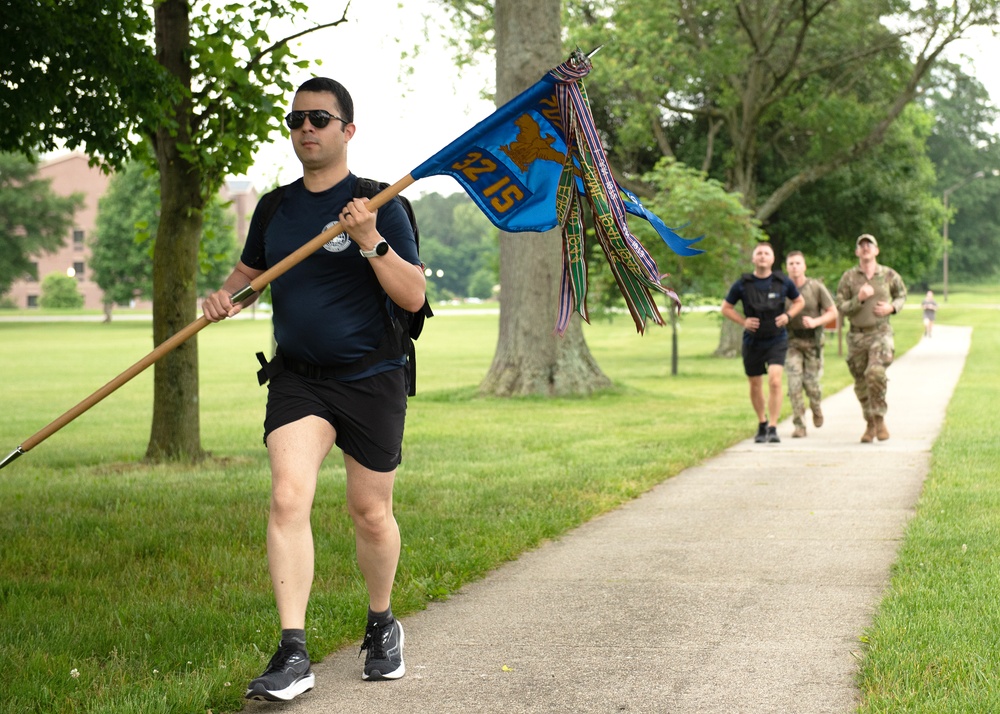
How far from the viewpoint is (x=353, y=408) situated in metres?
4.68

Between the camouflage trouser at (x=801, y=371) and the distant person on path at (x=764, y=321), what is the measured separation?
0.61 m

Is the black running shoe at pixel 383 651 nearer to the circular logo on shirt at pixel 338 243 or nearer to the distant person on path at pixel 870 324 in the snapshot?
the circular logo on shirt at pixel 338 243

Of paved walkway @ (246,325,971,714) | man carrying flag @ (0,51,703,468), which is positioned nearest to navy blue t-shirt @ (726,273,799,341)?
paved walkway @ (246,325,971,714)

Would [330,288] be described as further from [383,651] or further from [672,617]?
[672,617]

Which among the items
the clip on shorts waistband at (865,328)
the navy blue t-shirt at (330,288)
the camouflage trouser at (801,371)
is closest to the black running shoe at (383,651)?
the navy blue t-shirt at (330,288)

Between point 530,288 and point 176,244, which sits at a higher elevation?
point 176,244

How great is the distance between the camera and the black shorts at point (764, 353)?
43.2 feet

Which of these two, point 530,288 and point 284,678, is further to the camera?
point 530,288

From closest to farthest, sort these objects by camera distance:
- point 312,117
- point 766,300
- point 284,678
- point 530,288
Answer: point 284,678
point 312,117
point 766,300
point 530,288

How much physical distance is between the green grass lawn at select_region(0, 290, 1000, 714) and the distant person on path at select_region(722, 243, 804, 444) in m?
0.59

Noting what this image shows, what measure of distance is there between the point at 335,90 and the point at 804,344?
33.4 ft

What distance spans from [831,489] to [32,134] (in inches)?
249

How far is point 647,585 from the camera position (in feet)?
21.0

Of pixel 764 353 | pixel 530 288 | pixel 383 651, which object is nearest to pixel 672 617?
pixel 383 651
